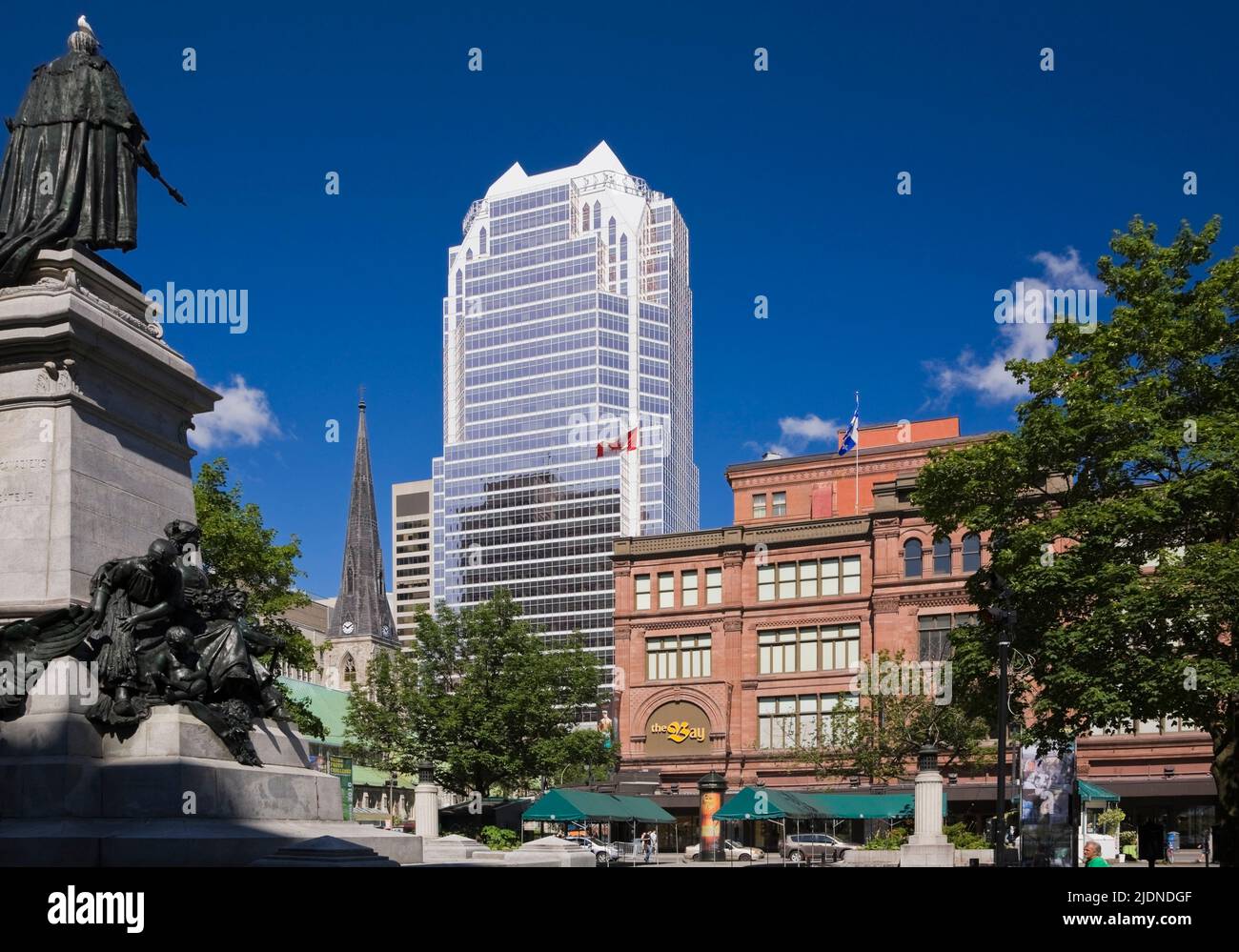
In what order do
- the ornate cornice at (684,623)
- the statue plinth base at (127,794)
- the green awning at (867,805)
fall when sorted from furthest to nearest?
the ornate cornice at (684,623) → the green awning at (867,805) → the statue plinth base at (127,794)

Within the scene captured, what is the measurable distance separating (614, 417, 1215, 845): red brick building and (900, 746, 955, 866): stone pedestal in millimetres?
29456

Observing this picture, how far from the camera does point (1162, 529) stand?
3108cm

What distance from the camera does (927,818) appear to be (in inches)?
1529

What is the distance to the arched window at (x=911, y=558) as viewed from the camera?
7356cm

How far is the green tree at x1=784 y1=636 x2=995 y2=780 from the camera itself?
61.4 m

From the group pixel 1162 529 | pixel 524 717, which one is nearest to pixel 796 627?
pixel 524 717

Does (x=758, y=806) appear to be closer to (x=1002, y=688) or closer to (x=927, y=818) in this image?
(x=927, y=818)

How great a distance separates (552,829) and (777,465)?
30.5 metres

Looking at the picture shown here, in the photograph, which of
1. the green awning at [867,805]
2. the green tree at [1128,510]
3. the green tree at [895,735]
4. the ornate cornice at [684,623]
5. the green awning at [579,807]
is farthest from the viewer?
the ornate cornice at [684,623]

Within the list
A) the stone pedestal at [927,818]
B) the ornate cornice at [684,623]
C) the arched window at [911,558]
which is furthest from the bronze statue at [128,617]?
the ornate cornice at [684,623]

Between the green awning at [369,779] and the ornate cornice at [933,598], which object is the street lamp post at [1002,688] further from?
the green awning at [369,779]

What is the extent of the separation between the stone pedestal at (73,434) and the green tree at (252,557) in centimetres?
2327

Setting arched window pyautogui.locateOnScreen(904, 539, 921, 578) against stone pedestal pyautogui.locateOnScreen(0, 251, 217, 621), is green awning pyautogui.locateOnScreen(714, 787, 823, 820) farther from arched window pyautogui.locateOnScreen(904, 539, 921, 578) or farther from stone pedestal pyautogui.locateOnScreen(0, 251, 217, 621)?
stone pedestal pyautogui.locateOnScreen(0, 251, 217, 621)

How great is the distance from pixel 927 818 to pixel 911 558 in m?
36.1
